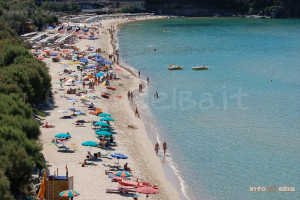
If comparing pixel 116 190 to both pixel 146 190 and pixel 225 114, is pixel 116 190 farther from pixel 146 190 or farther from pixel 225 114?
pixel 225 114

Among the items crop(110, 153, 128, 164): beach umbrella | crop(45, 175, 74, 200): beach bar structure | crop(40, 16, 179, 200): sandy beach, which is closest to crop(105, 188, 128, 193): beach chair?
crop(40, 16, 179, 200): sandy beach

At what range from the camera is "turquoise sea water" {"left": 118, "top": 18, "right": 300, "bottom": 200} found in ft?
88.1

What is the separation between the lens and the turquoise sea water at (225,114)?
26859 mm

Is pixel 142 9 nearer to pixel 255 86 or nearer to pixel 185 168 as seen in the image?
pixel 255 86

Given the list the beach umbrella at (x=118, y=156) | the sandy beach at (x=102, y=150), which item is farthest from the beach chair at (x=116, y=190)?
the beach umbrella at (x=118, y=156)

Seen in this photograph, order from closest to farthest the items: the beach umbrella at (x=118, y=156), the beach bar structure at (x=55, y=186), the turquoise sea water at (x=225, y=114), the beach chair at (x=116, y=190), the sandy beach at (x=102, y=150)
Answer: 1. the beach bar structure at (x=55, y=186)
2. the beach chair at (x=116, y=190)
3. the sandy beach at (x=102, y=150)
4. the beach umbrella at (x=118, y=156)
5. the turquoise sea water at (x=225, y=114)

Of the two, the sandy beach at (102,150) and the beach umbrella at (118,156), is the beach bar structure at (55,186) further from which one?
the beach umbrella at (118,156)

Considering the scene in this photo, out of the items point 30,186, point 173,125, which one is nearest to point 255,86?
point 173,125

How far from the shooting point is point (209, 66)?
65188 millimetres

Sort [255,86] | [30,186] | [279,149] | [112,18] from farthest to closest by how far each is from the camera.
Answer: [112,18] < [255,86] < [279,149] < [30,186]

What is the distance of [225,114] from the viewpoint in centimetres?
3969

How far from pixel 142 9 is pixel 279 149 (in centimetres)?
13842

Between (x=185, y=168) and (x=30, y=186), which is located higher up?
(x=30, y=186)

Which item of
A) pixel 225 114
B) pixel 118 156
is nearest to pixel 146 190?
pixel 118 156
